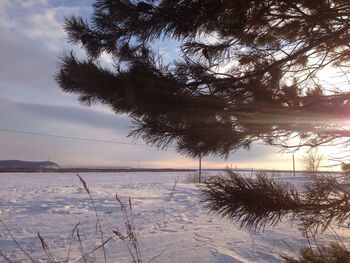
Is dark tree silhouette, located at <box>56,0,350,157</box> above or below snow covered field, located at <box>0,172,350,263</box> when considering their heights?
above

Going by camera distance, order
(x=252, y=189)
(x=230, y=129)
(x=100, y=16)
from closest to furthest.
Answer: (x=252, y=189), (x=230, y=129), (x=100, y=16)

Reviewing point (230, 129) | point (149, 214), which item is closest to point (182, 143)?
point (230, 129)

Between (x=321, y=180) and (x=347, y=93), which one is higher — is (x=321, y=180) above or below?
below

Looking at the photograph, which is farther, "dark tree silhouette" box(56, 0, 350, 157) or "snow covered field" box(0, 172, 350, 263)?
"snow covered field" box(0, 172, 350, 263)

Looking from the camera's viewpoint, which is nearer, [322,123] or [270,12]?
[322,123]

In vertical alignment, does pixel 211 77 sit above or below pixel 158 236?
above

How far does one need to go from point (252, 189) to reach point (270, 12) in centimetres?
193

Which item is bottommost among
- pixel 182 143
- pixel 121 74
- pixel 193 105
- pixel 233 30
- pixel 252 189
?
pixel 252 189

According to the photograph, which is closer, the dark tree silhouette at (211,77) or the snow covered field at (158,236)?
the dark tree silhouette at (211,77)

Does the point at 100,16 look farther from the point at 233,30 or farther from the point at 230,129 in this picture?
the point at 230,129

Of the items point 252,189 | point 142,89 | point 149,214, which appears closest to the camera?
point 252,189

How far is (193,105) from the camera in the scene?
354cm

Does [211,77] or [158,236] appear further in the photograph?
[158,236]

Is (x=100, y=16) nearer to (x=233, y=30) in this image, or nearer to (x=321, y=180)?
(x=233, y=30)
